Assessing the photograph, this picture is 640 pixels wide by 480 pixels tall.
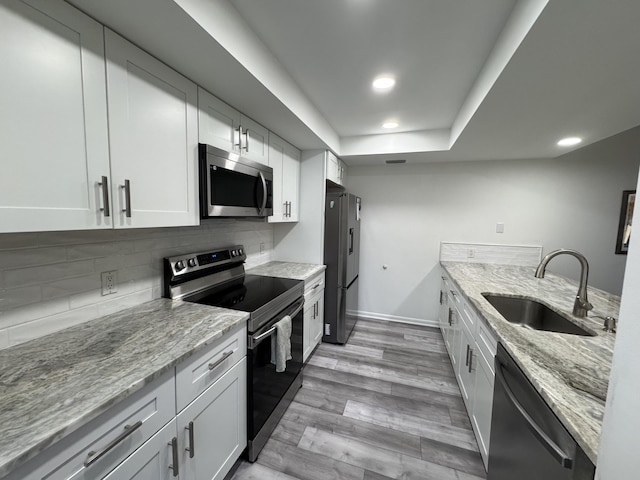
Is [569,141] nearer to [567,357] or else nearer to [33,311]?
[567,357]

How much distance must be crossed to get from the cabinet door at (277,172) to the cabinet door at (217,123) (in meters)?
0.48

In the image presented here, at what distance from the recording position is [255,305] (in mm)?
1561

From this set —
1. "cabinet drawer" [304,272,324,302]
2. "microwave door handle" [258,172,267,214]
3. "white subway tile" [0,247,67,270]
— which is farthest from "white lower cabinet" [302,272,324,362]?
"white subway tile" [0,247,67,270]

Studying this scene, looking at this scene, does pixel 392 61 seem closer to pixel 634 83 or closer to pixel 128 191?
pixel 634 83

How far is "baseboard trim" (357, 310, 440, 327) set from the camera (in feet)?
11.6

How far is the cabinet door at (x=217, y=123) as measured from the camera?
151 cm

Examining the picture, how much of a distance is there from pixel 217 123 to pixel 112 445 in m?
1.58

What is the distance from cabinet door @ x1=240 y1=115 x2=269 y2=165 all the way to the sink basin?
2054 mm

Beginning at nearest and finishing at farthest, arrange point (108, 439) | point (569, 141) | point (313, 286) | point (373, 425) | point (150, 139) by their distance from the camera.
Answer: point (108, 439) → point (150, 139) → point (373, 425) → point (569, 141) → point (313, 286)

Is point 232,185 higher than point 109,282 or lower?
higher

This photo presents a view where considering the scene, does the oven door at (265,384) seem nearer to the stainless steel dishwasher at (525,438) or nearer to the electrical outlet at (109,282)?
the electrical outlet at (109,282)

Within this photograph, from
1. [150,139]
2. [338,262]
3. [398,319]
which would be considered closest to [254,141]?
[150,139]

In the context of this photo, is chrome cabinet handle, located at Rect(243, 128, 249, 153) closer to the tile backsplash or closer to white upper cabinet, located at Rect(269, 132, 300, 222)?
white upper cabinet, located at Rect(269, 132, 300, 222)

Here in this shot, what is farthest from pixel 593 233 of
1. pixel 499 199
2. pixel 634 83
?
pixel 634 83
